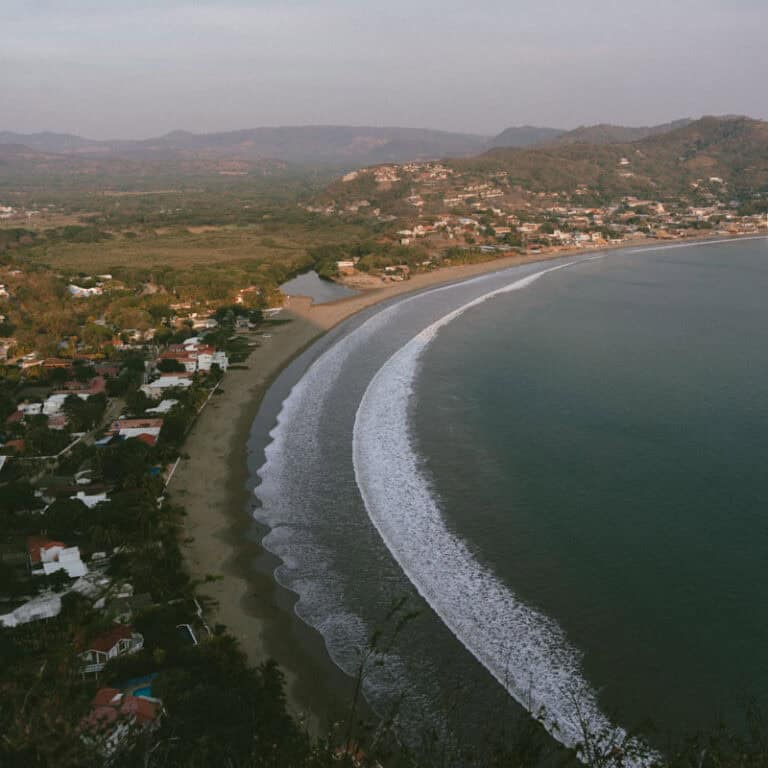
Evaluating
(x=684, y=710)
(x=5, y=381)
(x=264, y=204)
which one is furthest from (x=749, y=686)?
(x=264, y=204)

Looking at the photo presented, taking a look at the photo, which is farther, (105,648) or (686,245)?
(686,245)

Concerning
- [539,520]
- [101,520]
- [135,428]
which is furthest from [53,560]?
[539,520]

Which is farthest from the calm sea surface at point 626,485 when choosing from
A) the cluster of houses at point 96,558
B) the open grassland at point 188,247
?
the open grassland at point 188,247

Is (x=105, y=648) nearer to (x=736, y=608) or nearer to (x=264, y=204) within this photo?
(x=736, y=608)

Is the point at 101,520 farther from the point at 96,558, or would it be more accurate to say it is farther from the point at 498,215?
the point at 498,215

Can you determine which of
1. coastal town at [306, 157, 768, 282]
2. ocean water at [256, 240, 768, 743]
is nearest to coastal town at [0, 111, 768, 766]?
coastal town at [306, 157, 768, 282]

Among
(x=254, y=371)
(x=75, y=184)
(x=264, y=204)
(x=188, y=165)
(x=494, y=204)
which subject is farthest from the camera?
(x=188, y=165)

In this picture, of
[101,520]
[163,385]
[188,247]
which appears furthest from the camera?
[188,247]

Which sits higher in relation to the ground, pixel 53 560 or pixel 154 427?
pixel 53 560
